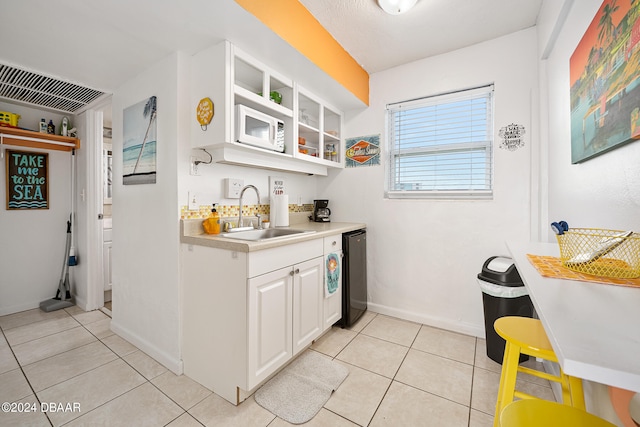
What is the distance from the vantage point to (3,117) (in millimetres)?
2623

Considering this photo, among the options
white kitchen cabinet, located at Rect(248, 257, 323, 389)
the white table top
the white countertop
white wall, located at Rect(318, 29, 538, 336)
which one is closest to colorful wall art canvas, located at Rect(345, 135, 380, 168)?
white wall, located at Rect(318, 29, 538, 336)

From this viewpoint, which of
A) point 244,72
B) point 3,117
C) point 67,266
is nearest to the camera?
point 244,72

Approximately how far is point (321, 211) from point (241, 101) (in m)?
1.45

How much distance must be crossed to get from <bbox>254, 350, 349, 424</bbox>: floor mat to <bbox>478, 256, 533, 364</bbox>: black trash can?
112cm

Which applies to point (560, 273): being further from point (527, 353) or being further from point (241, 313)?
point (241, 313)

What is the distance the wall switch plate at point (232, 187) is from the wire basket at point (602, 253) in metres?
2.03

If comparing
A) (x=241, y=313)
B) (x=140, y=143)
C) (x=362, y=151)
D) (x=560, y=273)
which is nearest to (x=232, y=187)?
Result: (x=140, y=143)

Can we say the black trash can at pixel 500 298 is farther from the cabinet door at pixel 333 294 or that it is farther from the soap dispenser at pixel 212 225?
the soap dispenser at pixel 212 225

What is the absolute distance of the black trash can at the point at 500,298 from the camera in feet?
6.34

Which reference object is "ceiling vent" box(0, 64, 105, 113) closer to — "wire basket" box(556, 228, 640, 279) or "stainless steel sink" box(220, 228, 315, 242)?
"stainless steel sink" box(220, 228, 315, 242)

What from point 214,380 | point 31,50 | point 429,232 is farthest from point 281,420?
point 31,50

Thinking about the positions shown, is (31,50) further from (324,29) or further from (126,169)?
(324,29)

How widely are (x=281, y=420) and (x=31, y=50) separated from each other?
2849 millimetres

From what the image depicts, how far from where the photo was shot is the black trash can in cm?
193
